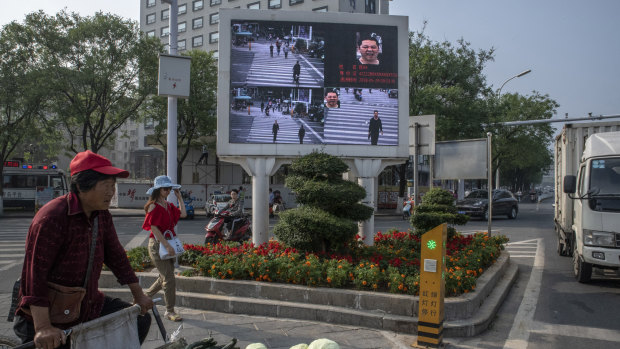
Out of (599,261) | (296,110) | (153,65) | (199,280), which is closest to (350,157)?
(296,110)

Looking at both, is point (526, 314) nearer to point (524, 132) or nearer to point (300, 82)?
point (300, 82)

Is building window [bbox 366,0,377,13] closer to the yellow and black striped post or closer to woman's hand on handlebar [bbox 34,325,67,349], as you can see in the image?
the yellow and black striped post

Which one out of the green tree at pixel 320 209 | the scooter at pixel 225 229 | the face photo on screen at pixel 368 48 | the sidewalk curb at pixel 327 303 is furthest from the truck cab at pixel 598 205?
the scooter at pixel 225 229

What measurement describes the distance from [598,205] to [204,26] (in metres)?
58.2

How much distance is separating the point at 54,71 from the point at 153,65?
4904 millimetres

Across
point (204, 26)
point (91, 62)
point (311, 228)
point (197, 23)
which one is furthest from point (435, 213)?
point (197, 23)

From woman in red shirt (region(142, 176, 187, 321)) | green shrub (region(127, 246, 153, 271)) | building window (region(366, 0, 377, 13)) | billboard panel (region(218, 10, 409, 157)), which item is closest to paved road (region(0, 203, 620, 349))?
woman in red shirt (region(142, 176, 187, 321))

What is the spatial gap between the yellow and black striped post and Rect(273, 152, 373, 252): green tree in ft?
6.77

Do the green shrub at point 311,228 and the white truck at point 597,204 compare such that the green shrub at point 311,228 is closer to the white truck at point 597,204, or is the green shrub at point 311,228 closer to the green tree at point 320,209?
the green tree at point 320,209

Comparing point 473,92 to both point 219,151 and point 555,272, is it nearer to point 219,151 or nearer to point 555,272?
point 555,272

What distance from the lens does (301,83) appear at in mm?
9055

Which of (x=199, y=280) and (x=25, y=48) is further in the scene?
(x=25, y=48)

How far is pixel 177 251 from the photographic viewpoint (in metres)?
5.64

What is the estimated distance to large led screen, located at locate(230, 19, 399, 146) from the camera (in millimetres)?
8992
